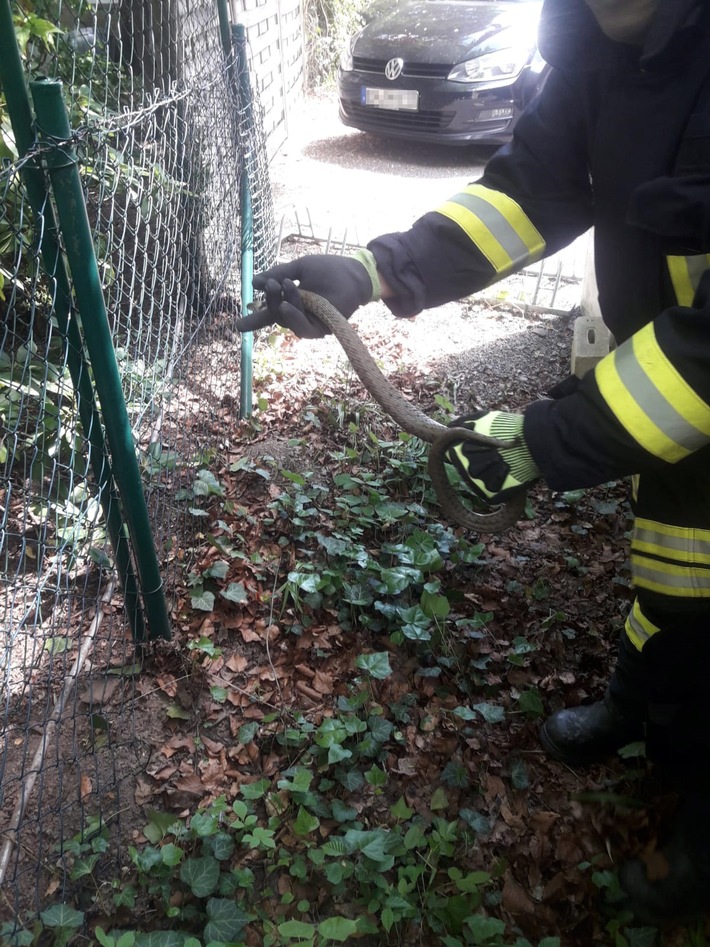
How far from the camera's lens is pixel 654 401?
1327 mm

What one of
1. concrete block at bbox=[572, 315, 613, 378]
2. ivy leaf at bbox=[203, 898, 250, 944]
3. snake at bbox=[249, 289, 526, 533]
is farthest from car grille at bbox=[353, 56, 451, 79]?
ivy leaf at bbox=[203, 898, 250, 944]

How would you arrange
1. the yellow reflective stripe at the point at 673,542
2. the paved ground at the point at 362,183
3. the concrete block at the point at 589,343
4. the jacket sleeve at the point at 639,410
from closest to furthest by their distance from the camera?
the jacket sleeve at the point at 639,410 < the yellow reflective stripe at the point at 673,542 < the concrete block at the point at 589,343 < the paved ground at the point at 362,183

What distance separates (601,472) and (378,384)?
675mm

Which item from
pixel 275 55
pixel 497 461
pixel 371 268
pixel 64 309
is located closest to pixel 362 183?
pixel 275 55

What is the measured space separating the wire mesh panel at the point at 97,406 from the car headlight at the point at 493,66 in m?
3.88

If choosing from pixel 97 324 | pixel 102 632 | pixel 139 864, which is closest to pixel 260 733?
pixel 139 864

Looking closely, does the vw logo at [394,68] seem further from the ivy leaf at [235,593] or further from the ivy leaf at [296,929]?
the ivy leaf at [296,929]

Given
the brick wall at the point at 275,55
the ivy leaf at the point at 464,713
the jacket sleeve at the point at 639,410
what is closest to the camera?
the jacket sleeve at the point at 639,410

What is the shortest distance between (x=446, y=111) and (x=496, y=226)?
6091 millimetres

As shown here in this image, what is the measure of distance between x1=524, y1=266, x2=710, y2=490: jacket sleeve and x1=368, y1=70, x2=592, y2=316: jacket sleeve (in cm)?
54

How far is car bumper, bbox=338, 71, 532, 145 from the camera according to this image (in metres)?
6.97

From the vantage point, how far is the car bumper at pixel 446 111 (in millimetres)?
6973

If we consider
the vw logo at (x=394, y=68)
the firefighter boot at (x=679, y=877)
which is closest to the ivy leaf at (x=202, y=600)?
the firefighter boot at (x=679, y=877)

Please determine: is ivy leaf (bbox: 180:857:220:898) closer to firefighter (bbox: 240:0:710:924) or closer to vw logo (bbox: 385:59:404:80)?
firefighter (bbox: 240:0:710:924)
